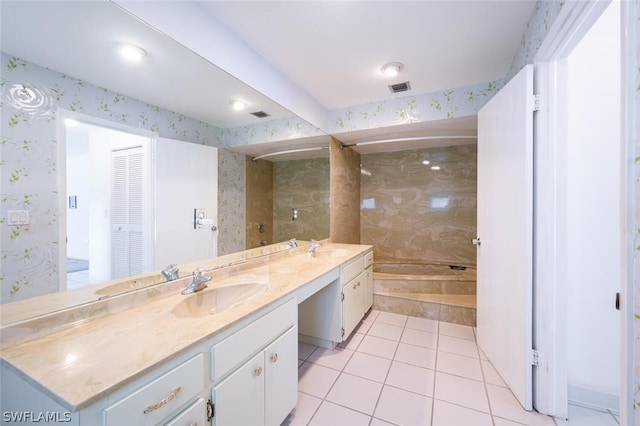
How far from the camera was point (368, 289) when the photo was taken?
105 inches

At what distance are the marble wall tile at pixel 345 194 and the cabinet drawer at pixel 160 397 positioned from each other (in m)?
2.18

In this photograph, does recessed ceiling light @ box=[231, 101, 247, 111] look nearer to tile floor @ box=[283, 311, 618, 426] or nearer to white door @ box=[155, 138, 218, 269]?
white door @ box=[155, 138, 218, 269]

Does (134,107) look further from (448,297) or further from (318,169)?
(448,297)

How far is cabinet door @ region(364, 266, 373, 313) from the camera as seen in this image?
8.45 feet

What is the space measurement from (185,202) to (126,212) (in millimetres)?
328

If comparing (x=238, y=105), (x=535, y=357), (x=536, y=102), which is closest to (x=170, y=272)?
(x=238, y=105)

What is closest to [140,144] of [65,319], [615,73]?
[65,319]

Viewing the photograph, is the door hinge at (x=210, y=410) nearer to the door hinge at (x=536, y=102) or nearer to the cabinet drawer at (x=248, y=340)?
the cabinet drawer at (x=248, y=340)

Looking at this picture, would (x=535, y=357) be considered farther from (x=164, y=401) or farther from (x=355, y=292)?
(x=164, y=401)

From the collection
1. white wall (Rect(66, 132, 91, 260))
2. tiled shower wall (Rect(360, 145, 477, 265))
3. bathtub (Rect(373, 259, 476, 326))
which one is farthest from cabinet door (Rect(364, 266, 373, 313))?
white wall (Rect(66, 132, 91, 260))

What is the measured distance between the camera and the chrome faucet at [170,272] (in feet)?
4.16

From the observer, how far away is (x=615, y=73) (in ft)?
4.55

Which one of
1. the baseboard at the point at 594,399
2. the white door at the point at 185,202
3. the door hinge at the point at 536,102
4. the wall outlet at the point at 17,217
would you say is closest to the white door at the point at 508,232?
the door hinge at the point at 536,102

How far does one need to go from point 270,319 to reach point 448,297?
233cm
